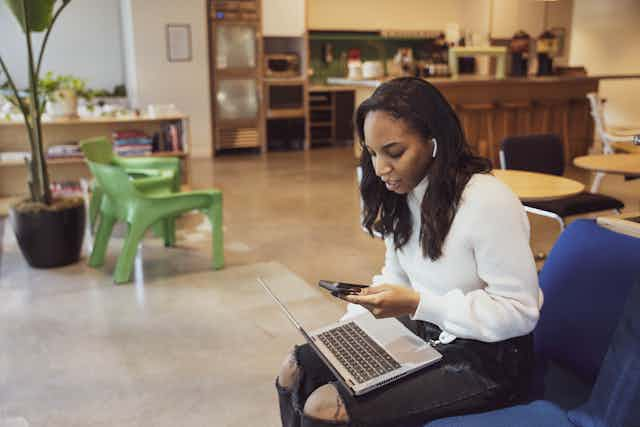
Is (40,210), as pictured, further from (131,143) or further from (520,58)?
(520,58)

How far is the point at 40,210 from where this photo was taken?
391cm

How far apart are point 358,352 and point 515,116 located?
650cm

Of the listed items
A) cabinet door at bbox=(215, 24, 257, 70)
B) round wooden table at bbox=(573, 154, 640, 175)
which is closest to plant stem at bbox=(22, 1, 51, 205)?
round wooden table at bbox=(573, 154, 640, 175)

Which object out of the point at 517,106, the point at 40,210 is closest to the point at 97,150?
the point at 40,210

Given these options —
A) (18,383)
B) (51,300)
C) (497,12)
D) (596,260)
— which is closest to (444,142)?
(596,260)

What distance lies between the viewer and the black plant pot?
12.9 feet

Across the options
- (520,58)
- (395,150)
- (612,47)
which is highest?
(612,47)

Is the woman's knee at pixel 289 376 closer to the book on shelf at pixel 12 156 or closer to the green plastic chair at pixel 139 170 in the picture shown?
the green plastic chair at pixel 139 170

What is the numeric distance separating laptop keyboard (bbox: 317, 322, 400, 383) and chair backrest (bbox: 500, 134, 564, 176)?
257cm

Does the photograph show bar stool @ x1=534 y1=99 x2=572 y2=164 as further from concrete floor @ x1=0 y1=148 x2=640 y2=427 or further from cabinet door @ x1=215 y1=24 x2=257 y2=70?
cabinet door @ x1=215 y1=24 x2=257 y2=70

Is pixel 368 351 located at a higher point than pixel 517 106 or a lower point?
lower

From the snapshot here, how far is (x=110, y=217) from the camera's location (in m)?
4.05

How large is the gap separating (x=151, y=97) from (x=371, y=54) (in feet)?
13.2

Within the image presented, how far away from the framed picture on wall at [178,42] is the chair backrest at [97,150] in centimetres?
401
